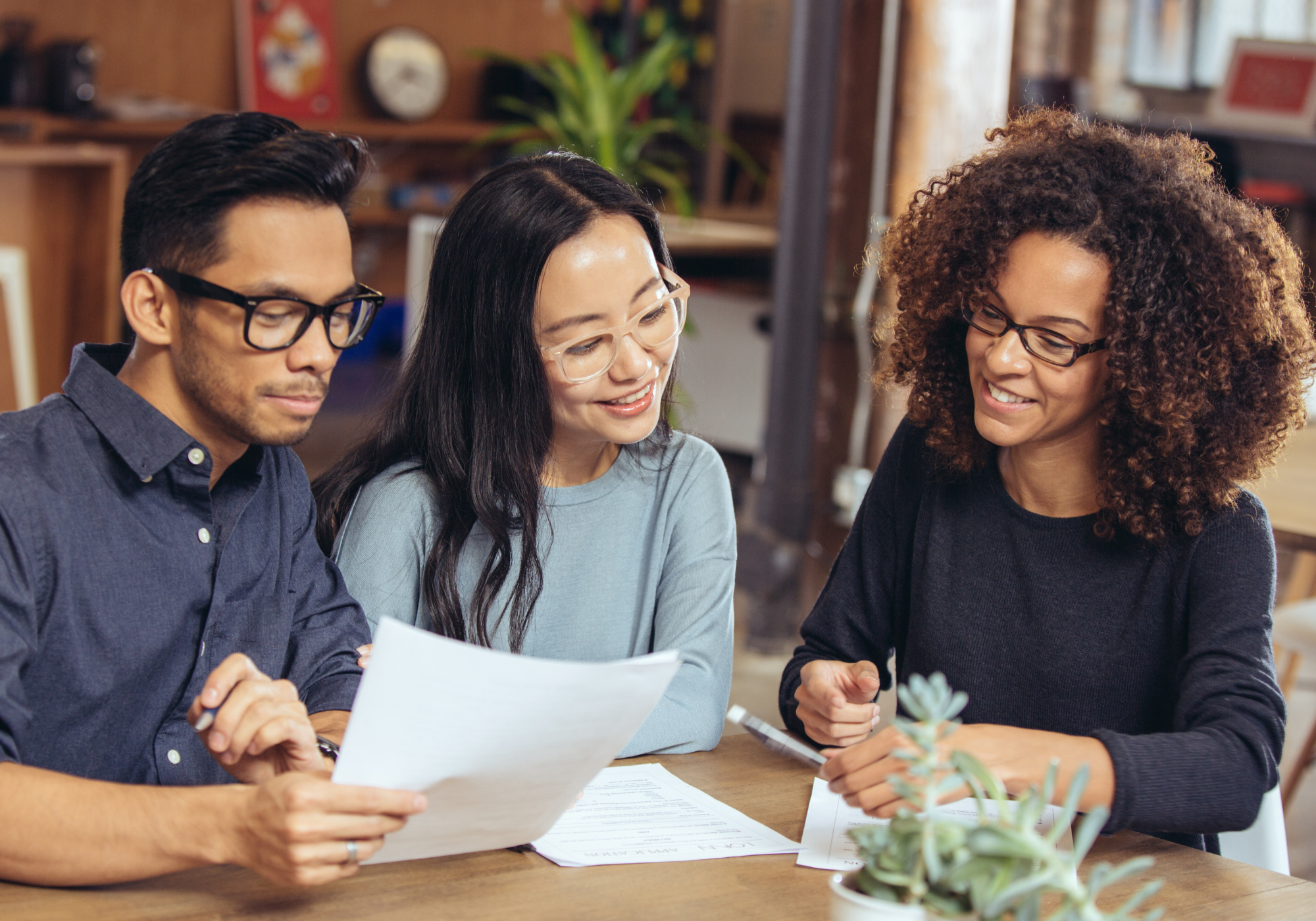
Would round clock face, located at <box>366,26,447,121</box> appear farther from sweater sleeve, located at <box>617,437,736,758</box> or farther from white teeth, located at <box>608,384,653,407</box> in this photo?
white teeth, located at <box>608,384,653,407</box>

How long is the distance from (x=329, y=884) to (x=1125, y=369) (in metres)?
0.86

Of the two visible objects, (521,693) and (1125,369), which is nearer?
(521,693)

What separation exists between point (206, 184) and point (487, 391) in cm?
43

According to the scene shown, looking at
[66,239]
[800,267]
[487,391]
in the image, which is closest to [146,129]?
[66,239]

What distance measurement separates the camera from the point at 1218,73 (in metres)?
6.81

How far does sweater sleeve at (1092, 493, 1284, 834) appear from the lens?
43.9 inches

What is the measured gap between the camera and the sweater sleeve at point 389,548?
4.64ft

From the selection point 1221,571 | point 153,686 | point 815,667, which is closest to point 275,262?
point 153,686

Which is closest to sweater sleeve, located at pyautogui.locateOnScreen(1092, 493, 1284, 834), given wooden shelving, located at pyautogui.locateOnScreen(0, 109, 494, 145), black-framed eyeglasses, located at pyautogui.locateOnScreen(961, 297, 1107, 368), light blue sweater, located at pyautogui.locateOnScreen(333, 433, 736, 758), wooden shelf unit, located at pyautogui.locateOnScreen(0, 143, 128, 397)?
black-framed eyeglasses, located at pyautogui.locateOnScreen(961, 297, 1107, 368)

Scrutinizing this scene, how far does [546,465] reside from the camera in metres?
1.53

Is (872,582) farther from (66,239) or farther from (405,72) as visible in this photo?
(405,72)

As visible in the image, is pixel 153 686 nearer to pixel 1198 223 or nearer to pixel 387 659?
pixel 387 659

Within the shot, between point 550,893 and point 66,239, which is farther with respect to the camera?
point 66,239

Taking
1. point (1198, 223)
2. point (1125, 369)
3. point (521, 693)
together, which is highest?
point (1198, 223)
